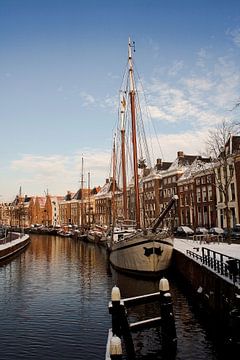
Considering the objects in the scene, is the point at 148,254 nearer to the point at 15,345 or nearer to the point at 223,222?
the point at 15,345

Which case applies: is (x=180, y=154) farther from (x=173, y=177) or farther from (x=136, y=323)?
(x=136, y=323)

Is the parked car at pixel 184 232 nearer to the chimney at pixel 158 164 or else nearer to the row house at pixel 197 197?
the row house at pixel 197 197

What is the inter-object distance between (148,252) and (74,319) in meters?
12.2

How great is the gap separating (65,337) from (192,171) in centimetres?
6087

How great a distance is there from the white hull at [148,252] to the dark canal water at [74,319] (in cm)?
154

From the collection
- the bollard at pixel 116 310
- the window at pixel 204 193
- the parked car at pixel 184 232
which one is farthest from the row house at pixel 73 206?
the bollard at pixel 116 310

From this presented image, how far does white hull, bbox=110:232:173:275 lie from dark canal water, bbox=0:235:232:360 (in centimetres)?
154

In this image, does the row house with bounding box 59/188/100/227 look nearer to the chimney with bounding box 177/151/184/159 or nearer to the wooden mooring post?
the chimney with bounding box 177/151/184/159

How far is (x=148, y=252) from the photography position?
101 feet

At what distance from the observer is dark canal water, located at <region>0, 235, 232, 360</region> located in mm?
14844

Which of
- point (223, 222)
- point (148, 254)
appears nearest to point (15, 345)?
point (148, 254)

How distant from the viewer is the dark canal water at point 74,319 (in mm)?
14844

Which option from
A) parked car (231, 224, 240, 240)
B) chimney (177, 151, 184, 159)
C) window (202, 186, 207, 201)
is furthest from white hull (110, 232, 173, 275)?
chimney (177, 151, 184, 159)

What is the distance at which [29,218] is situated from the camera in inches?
6964
